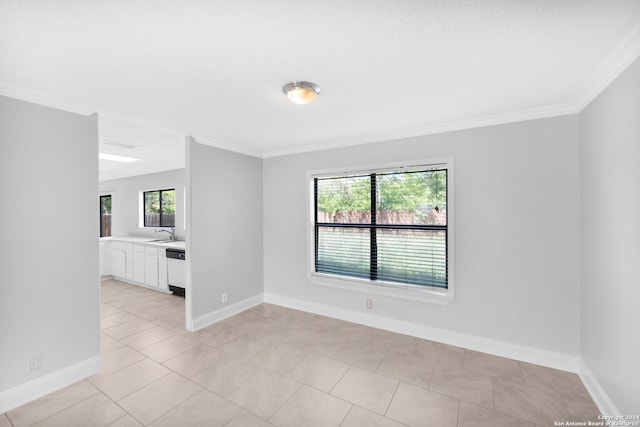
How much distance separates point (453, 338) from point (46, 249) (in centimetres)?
392

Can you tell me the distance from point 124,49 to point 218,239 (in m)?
2.51

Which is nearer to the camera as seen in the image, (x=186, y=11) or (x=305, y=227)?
(x=186, y=11)

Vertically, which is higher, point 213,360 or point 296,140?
point 296,140

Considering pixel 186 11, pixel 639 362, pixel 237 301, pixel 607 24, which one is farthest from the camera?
pixel 237 301

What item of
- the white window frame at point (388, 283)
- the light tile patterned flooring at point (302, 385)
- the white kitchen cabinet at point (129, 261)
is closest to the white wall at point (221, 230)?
the light tile patterned flooring at point (302, 385)

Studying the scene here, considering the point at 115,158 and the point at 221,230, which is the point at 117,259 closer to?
the point at 115,158

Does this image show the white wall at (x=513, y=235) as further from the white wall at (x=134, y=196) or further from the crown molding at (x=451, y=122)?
the white wall at (x=134, y=196)

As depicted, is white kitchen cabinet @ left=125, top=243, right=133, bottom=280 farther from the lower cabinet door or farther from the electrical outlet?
the electrical outlet

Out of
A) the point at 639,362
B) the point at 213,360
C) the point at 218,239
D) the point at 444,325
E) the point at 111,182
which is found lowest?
the point at 213,360

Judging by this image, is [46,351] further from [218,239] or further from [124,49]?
[124,49]

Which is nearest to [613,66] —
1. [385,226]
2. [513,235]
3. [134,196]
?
[513,235]

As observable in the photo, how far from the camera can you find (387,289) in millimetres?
3418

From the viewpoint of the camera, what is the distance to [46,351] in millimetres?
2264

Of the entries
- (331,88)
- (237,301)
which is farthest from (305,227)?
(331,88)
